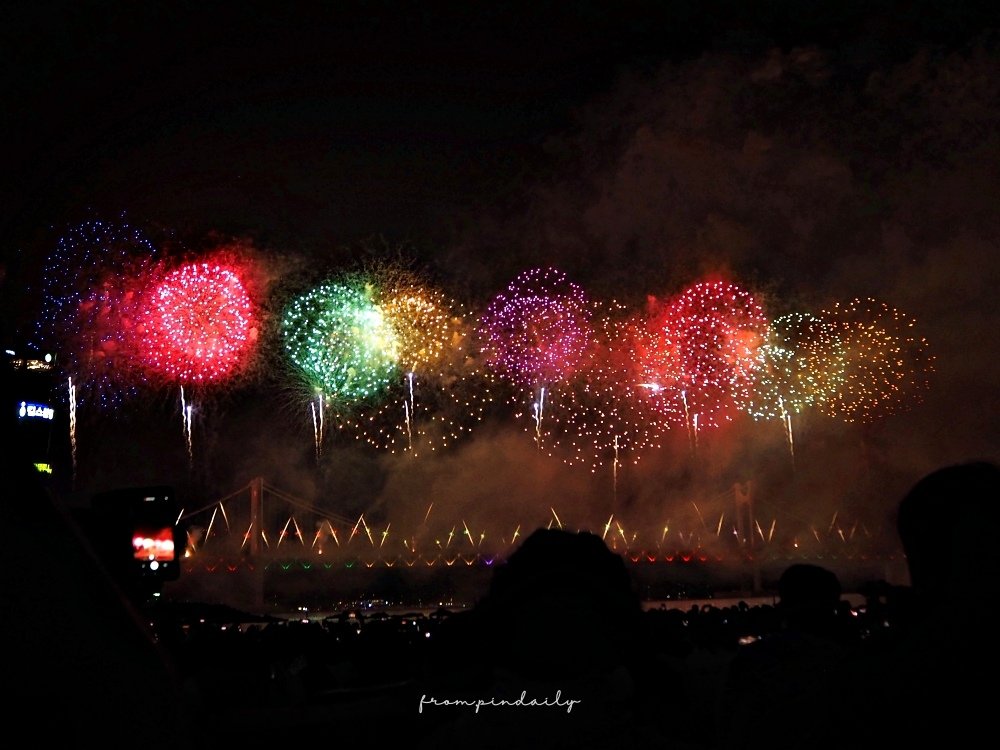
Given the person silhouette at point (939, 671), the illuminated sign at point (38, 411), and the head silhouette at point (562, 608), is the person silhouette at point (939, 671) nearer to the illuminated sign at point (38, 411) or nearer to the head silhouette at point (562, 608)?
the head silhouette at point (562, 608)

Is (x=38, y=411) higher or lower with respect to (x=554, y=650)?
higher

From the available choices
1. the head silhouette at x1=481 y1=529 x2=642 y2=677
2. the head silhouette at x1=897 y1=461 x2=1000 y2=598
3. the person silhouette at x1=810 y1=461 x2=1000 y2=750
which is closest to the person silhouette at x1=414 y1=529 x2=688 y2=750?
the head silhouette at x1=481 y1=529 x2=642 y2=677

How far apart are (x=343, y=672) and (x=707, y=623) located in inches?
163

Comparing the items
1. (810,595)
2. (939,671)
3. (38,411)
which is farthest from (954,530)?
(38,411)

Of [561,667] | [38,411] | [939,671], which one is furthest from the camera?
[38,411]

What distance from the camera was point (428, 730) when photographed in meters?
2.13

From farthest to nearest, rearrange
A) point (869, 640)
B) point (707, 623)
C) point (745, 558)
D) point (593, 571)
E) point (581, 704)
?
point (745, 558) < point (707, 623) < point (593, 571) < point (581, 704) < point (869, 640)

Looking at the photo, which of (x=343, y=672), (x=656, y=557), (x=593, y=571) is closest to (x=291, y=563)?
(x=656, y=557)

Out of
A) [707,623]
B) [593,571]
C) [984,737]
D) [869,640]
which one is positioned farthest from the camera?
[707,623]

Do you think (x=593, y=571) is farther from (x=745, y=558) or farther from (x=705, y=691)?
(x=745, y=558)

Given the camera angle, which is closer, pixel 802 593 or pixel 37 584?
pixel 37 584

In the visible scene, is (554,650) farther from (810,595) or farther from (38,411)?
(38,411)

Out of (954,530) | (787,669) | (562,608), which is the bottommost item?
(787,669)

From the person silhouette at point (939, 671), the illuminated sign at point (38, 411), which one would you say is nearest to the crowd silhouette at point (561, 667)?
the person silhouette at point (939, 671)
